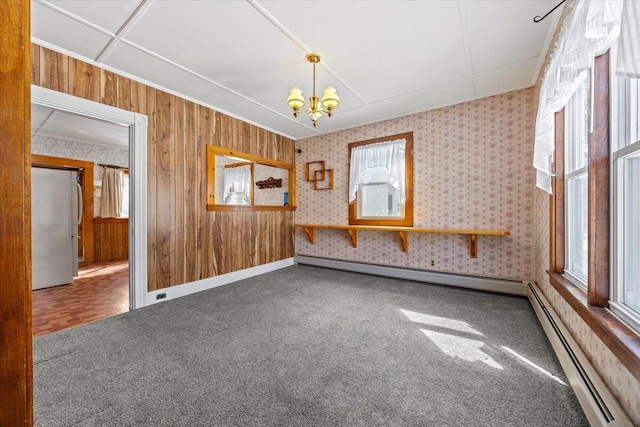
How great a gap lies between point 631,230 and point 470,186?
2.30 meters

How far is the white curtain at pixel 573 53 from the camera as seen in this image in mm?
1052

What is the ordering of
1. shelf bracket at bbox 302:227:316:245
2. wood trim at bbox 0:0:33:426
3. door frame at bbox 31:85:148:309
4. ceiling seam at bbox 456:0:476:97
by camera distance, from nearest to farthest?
wood trim at bbox 0:0:33:426, ceiling seam at bbox 456:0:476:97, door frame at bbox 31:85:148:309, shelf bracket at bbox 302:227:316:245

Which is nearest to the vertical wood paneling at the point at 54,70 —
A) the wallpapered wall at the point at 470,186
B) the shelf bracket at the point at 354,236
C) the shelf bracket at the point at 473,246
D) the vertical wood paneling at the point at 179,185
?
the vertical wood paneling at the point at 179,185

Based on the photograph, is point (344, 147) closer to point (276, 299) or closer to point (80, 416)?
point (276, 299)

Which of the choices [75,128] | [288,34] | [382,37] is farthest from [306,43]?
[75,128]

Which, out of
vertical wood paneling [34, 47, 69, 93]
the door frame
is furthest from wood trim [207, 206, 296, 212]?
vertical wood paneling [34, 47, 69, 93]

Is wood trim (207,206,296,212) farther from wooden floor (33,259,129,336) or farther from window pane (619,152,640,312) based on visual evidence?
window pane (619,152,640,312)

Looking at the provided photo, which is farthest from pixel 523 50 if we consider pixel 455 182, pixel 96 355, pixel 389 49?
pixel 96 355

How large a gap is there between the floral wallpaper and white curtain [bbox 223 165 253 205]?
160 inches

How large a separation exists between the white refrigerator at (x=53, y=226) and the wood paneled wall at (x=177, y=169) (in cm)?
202

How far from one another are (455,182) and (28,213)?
12.8 ft

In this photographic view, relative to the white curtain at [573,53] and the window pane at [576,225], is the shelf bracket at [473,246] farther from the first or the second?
the white curtain at [573,53]

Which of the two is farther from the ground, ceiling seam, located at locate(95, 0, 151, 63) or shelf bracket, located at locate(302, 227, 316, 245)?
ceiling seam, located at locate(95, 0, 151, 63)

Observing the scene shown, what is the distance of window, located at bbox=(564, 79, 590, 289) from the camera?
183 cm
